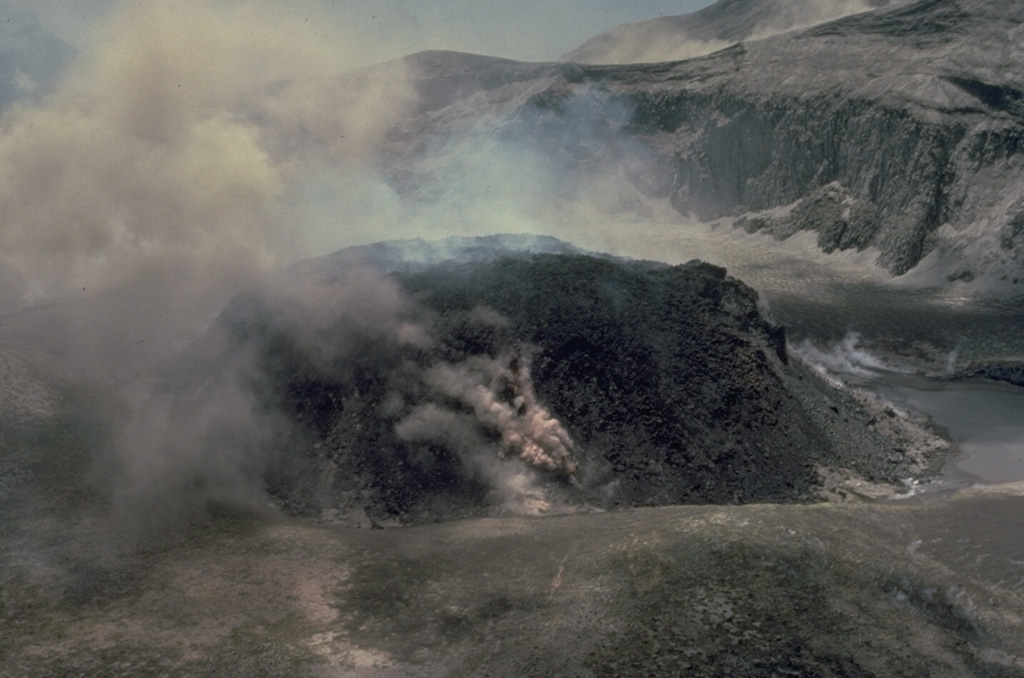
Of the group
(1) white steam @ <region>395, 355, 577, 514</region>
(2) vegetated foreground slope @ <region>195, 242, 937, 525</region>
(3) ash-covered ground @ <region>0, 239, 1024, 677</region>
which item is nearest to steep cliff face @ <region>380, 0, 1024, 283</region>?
(2) vegetated foreground slope @ <region>195, 242, 937, 525</region>

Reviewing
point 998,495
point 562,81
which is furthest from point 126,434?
point 562,81

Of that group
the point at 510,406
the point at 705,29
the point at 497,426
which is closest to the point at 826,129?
the point at 510,406

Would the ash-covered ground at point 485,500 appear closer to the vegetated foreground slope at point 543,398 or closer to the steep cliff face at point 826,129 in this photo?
the vegetated foreground slope at point 543,398

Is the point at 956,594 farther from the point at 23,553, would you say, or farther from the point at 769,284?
the point at 769,284

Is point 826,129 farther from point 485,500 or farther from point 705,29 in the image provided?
point 705,29

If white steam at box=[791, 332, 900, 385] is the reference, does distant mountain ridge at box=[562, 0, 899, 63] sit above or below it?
above

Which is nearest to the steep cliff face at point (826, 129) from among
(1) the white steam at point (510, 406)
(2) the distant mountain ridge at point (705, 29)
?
(2) the distant mountain ridge at point (705, 29)

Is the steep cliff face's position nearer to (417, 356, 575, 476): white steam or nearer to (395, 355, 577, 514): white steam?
(417, 356, 575, 476): white steam
